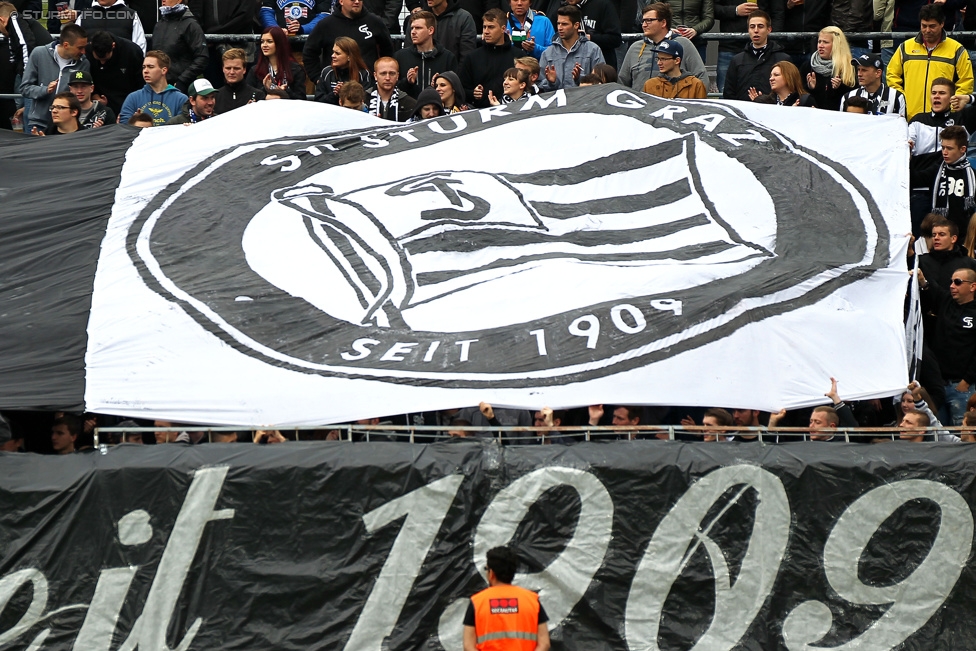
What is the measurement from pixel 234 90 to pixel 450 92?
2251mm

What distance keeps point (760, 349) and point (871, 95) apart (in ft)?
16.6

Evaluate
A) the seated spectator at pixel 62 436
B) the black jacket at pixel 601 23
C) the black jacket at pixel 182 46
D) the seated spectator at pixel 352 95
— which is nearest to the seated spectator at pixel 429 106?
the seated spectator at pixel 352 95

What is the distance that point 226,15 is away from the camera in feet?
56.4

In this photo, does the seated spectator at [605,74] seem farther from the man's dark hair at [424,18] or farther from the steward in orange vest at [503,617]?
the steward in orange vest at [503,617]

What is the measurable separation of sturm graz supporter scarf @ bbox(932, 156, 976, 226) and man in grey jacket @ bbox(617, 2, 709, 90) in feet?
8.35

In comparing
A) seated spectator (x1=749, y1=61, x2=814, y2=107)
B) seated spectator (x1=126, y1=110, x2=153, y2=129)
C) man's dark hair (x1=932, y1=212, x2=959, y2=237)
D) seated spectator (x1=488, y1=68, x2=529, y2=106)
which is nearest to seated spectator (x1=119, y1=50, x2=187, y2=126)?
seated spectator (x1=126, y1=110, x2=153, y2=129)

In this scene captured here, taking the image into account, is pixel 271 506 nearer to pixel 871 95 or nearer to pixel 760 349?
pixel 760 349

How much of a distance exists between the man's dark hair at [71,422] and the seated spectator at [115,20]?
6.72 meters

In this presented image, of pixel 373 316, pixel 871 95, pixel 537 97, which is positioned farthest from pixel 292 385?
pixel 871 95

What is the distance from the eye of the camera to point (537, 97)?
12.7 m

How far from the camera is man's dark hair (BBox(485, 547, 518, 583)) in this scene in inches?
331

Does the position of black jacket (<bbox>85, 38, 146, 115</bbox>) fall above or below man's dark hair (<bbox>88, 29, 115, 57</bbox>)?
below

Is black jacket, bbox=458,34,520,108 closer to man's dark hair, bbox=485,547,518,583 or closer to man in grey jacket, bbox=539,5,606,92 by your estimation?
man in grey jacket, bbox=539,5,606,92

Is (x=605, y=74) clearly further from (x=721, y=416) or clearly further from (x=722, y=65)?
(x=721, y=416)
